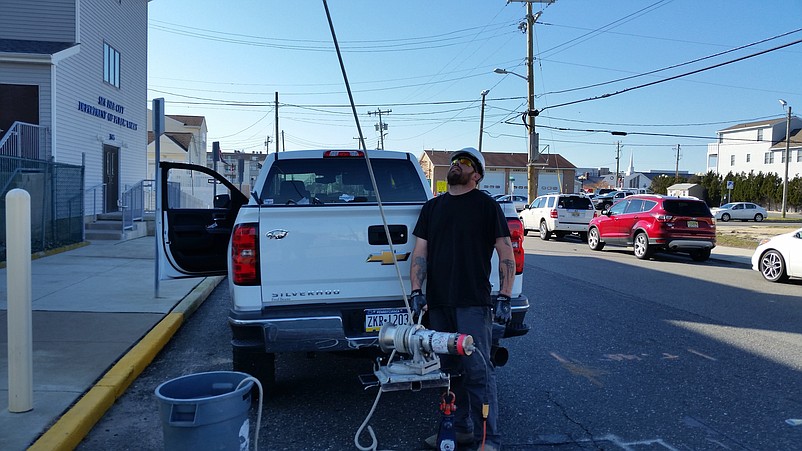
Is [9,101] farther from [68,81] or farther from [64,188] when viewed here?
[64,188]

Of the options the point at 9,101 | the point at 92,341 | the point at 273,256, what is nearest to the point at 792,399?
the point at 273,256

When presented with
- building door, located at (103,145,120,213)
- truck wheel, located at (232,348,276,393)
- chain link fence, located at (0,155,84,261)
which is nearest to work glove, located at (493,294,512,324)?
truck wheel, located at (232,348,276,393)

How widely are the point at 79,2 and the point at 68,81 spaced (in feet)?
7.55

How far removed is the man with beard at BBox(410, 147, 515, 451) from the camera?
152 inches

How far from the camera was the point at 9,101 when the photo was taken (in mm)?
16469

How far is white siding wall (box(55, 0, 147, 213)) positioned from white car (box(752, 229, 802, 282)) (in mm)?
16942

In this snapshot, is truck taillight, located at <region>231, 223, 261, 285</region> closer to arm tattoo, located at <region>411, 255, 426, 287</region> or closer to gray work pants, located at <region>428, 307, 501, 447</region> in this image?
arm tattoo, located at <region>411, 255, 426, 287</region>

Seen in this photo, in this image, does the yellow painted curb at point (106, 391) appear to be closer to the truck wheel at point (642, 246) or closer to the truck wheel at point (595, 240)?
the truck wheel at point (642, 246)

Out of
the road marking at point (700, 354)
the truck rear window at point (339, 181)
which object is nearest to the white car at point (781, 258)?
the road marking at point (700, 354)

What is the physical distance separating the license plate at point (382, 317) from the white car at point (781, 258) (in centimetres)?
1014

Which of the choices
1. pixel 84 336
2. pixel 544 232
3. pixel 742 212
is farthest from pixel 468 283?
pixel 742 212

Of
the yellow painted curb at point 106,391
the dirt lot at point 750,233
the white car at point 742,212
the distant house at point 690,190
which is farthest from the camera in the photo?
the distant house at point 690,190

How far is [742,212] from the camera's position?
161 ft

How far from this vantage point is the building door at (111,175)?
66.4ft
